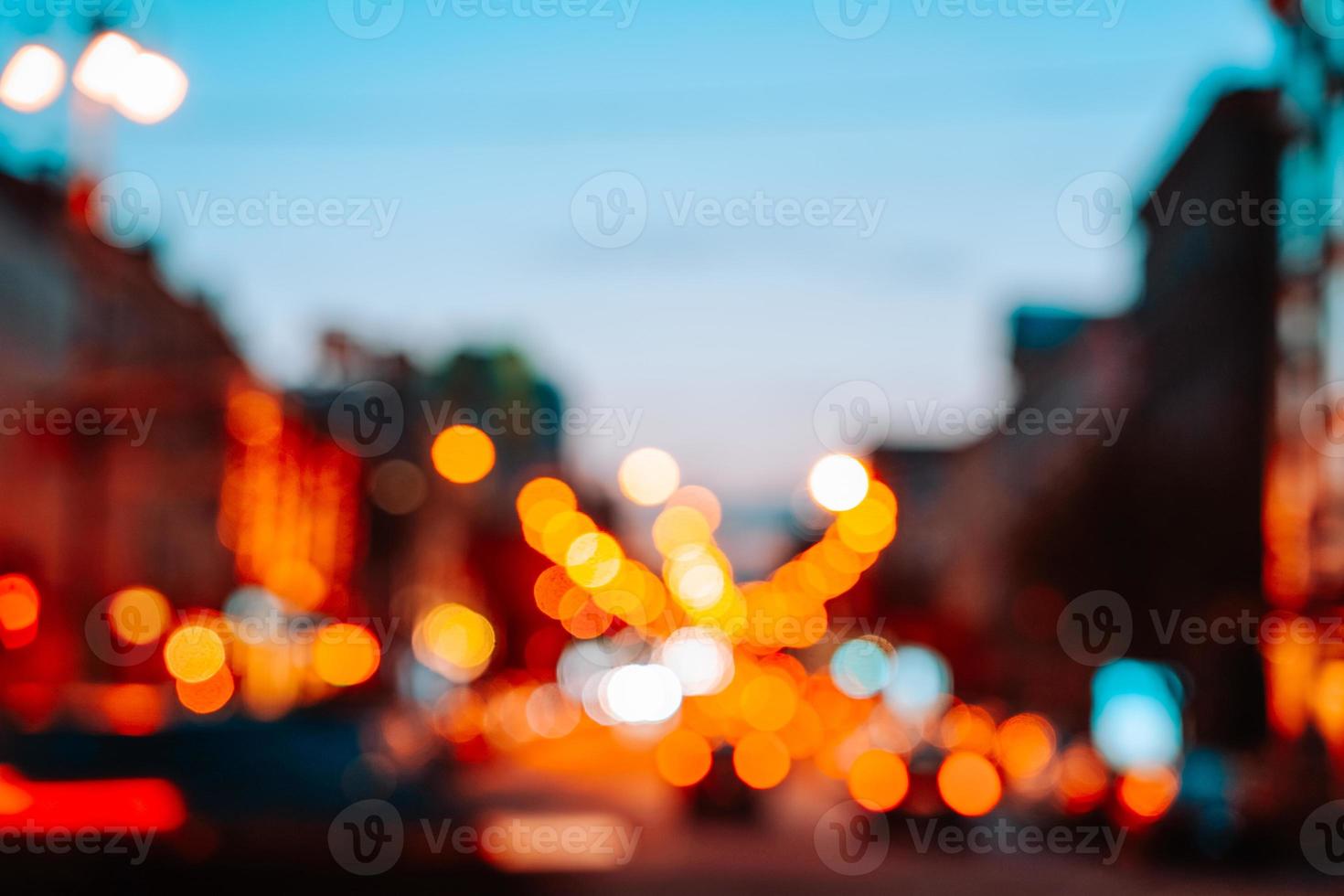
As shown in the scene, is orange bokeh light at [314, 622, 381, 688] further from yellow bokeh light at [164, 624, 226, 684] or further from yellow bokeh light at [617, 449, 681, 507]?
yellow bokeh light at [617, 449, 681, 507]

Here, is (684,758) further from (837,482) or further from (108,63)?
(108,63)

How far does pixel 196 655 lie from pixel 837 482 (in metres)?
19.4

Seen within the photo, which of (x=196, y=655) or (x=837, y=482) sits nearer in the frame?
(x=196, y=655)

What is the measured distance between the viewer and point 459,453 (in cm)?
3538

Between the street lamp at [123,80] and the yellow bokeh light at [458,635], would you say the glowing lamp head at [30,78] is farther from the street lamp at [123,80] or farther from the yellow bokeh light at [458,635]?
the yellow bokeh light at [458,635]

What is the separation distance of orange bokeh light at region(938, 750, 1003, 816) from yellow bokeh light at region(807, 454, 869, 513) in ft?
27.5

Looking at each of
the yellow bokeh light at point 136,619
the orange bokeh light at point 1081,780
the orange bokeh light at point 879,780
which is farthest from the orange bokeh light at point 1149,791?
the yellow bokeh light at point 136,619

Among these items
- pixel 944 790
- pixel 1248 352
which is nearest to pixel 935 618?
pixel 1248 352

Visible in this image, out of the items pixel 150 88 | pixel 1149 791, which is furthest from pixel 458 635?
pixel 150 88

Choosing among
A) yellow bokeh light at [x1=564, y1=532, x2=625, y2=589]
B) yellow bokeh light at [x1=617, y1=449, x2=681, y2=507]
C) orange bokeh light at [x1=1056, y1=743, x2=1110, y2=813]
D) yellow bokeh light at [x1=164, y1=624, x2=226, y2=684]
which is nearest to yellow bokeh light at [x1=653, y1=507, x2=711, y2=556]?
yellow bokeh light at [x1=564, y1=532, x2=625, y2=589]

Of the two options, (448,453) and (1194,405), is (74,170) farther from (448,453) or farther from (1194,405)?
(1194,405)

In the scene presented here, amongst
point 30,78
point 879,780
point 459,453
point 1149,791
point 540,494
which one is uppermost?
point 540,494

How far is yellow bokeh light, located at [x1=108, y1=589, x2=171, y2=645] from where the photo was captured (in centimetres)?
1880

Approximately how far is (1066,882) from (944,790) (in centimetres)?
670
